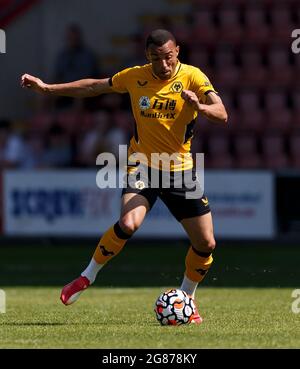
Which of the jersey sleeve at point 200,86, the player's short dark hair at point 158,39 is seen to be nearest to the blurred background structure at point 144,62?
the jersey sleeve at point 200,86

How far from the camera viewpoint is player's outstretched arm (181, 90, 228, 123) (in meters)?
8.38

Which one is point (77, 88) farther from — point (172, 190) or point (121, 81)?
point (172, 190)

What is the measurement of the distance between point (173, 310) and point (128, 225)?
0.78 meters

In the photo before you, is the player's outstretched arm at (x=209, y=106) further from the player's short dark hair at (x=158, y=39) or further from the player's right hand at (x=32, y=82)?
the player's right hand at (x=32, y=82)

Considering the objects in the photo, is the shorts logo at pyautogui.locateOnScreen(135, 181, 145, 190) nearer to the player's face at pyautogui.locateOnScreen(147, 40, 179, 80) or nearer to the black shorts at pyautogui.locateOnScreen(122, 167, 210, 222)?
the black shorts at pyautogui.locateOnScreen(122, 167, 210, 222)

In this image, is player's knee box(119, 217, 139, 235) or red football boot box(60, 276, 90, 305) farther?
red football boot box(60, 276, 90, 305)

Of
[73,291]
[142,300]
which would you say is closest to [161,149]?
[73,291]

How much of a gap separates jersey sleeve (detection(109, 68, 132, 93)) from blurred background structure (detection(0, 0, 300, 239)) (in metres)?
8.62

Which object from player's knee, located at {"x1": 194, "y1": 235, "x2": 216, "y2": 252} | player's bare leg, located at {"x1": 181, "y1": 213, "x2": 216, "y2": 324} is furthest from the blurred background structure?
player's knee, located at {"x1": 194, "y1": 235, "x2": 216, "y2": 252}

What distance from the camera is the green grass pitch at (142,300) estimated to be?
7746 millimetres

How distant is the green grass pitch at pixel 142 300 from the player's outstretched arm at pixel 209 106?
1666 millimetres
